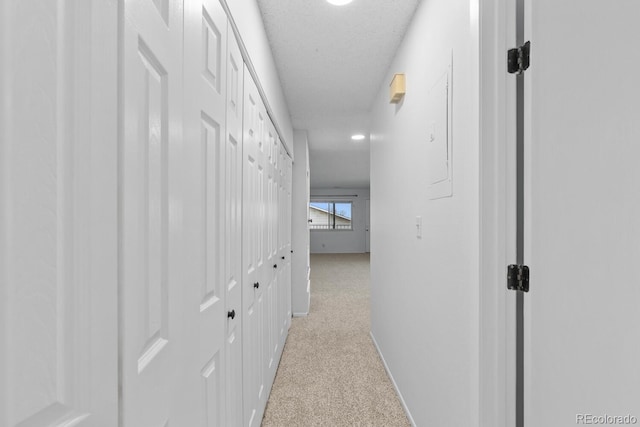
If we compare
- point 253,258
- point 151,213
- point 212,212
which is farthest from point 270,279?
point 151,213

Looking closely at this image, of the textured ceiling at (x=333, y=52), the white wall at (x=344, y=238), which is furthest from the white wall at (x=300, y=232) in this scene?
the white wall at (x=344, y=238)

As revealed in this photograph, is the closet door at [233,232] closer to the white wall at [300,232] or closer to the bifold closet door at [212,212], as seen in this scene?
the bifold closet door at [212,212]

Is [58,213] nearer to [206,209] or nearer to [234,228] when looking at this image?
[206,209]

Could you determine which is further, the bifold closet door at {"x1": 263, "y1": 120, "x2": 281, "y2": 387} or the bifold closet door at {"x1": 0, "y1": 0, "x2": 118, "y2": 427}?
the bifold closet door at {"x1": 263, "y1": 120, "x2": 281, "y2": 387}

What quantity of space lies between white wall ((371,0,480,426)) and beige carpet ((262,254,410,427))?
0.61 ft

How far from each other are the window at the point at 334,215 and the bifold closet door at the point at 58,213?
11.7m

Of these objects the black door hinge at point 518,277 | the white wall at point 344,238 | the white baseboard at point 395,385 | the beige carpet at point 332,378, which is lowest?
the beige carpet at point 332,378

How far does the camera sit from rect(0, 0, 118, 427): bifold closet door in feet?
1.15

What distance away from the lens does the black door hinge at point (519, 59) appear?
1.09 meters

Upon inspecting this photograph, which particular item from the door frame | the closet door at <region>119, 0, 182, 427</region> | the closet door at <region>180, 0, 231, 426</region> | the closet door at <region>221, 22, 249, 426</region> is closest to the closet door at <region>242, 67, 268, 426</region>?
the closet door at <region>221, 22, 249, 426</region>

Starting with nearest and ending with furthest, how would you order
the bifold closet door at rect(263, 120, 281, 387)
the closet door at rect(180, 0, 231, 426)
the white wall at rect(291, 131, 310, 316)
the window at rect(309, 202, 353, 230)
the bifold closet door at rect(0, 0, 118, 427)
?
1. the bifold closet door at rect(0, 0, 118, 427)
2. the closet door at rect(180, 0, 231, 426)
3. the bifold closet door at rect(263, 120, 281, 387)
4. the white wall at rect(291, 131, 310, 316)
5. the window at rect(309, 202, 353, 230)

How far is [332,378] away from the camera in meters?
2.57

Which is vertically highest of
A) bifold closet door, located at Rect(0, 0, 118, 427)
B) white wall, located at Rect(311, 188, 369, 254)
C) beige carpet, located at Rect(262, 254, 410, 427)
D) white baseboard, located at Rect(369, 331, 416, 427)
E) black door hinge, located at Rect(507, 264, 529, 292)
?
bifold closet door, located at Rect(0, 0, 118, 427)

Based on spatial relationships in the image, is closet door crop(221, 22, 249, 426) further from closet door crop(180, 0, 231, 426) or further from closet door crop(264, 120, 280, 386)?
closet door crop(264, 120, 280, 386)
